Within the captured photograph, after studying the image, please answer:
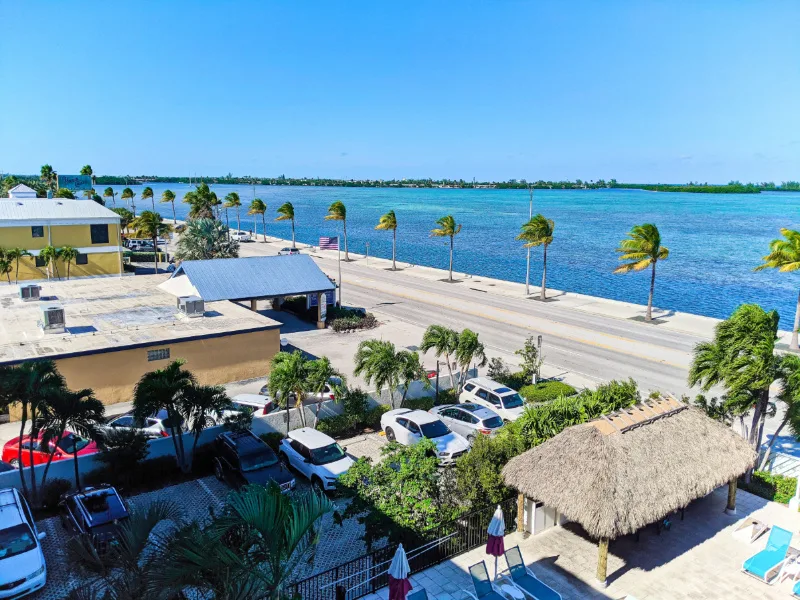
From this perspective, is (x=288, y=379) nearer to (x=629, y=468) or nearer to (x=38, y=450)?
(x=38, y=450)

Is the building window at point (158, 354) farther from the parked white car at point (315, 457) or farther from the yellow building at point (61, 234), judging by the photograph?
the yellow building at point (61, 234)

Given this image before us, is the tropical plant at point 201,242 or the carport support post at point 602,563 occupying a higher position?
the tropical plant at point 201,242

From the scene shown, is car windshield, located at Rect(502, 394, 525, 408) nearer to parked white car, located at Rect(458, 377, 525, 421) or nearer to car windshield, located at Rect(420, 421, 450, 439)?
parked white car, located at Rect(458, 377, 525, 421)

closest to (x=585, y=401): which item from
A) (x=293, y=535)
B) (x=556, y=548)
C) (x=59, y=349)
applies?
(x=556, y=548)

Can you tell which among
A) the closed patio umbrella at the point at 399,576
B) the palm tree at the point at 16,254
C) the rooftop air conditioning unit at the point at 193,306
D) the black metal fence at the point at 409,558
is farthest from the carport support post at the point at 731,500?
the palm tree at the point at 16,254

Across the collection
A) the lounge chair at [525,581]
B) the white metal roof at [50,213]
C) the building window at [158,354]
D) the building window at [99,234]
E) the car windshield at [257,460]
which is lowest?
the car windshield at [257,460]

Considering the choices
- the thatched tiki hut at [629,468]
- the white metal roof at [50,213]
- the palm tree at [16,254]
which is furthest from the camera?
the white metal roof at [50,213]

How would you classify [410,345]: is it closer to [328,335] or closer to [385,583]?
[328,335]
